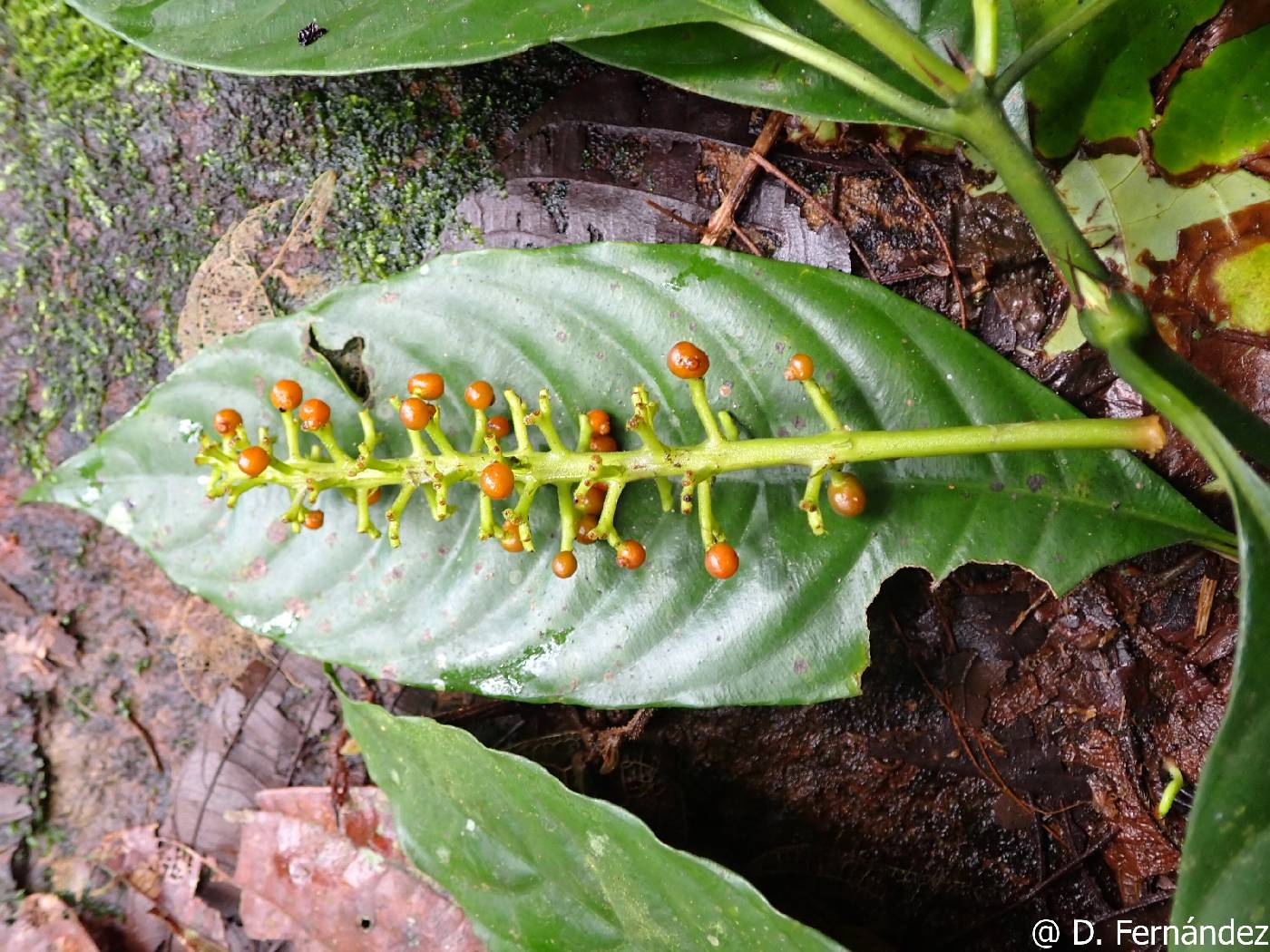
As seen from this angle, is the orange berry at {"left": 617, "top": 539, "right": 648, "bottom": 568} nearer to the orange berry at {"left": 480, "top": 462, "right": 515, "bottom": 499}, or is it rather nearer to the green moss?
the orange berry at {"left": 480, "top": 462, "right": 515, "bottom": 499}

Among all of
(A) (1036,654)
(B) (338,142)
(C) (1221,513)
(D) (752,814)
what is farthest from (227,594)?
(C) (1221,513)

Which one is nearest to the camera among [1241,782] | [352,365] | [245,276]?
[1241,782]

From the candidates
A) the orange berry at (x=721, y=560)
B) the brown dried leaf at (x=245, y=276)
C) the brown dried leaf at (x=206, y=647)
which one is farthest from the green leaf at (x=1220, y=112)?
the brown dried leaf at (x=206, y=647)

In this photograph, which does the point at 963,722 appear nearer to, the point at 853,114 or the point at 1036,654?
the point at 1036,654

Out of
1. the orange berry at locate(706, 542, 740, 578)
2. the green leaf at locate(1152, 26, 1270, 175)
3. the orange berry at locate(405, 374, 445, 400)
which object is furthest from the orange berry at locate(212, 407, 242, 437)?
the green leaf at locate(1152, 26, 1270, 175)

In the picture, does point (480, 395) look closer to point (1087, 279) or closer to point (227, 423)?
point (227, 423)

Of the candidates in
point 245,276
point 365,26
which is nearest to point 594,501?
point 365,26

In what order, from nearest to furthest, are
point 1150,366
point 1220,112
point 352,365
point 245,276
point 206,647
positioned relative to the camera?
point 1150,366, point 1220,112, point 352,365, point 245,276, point 206,647
